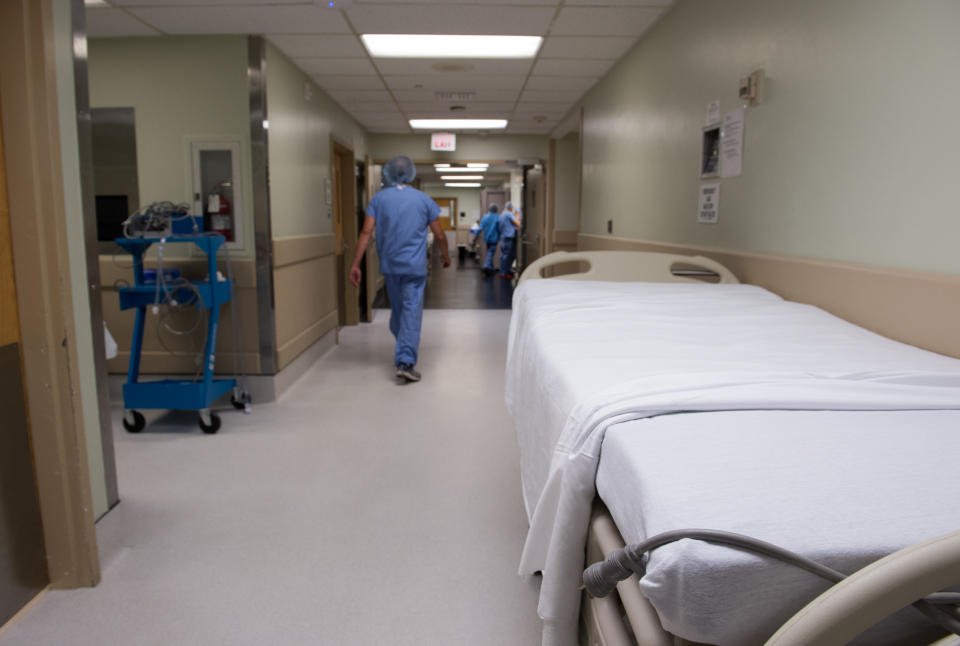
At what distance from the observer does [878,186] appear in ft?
5.97

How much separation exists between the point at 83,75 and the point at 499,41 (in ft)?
9.82

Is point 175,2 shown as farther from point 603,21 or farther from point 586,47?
point 586,47

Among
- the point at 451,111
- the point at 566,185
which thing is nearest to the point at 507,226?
the point at 566,185

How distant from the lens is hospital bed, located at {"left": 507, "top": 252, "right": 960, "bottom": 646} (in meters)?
0.65

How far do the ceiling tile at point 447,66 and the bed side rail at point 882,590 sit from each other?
15.5 ft

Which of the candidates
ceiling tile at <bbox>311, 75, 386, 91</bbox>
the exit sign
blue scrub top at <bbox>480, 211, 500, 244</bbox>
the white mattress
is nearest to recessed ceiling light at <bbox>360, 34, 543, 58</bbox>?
ceiling tile at <bbox>311, 75, 386, 91</bbox>

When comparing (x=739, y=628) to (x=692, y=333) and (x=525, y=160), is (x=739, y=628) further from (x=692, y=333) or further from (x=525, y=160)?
(x=525, y=160)

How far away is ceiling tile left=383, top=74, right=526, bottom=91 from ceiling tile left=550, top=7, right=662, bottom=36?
1.39 meters

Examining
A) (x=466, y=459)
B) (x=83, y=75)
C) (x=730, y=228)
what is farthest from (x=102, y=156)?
(x=730, y=228)

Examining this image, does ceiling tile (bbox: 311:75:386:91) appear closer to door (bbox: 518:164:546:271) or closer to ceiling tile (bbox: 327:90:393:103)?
ceiling tile (bbox: 327:90:393:103)

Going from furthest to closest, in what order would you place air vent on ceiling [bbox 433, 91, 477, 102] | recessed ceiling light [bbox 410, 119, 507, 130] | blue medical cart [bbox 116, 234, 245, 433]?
recessed ceiling light [bbox 410, 119, 507, 130] < air vent on ceiling [bbox 433, 91, 477, 102] < blue medical cart [bbox 116, 234, 245, 433]

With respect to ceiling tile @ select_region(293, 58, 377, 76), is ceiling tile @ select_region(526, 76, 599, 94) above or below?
above

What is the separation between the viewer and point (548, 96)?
6.09 metres

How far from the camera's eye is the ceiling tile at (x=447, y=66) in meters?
4.76
